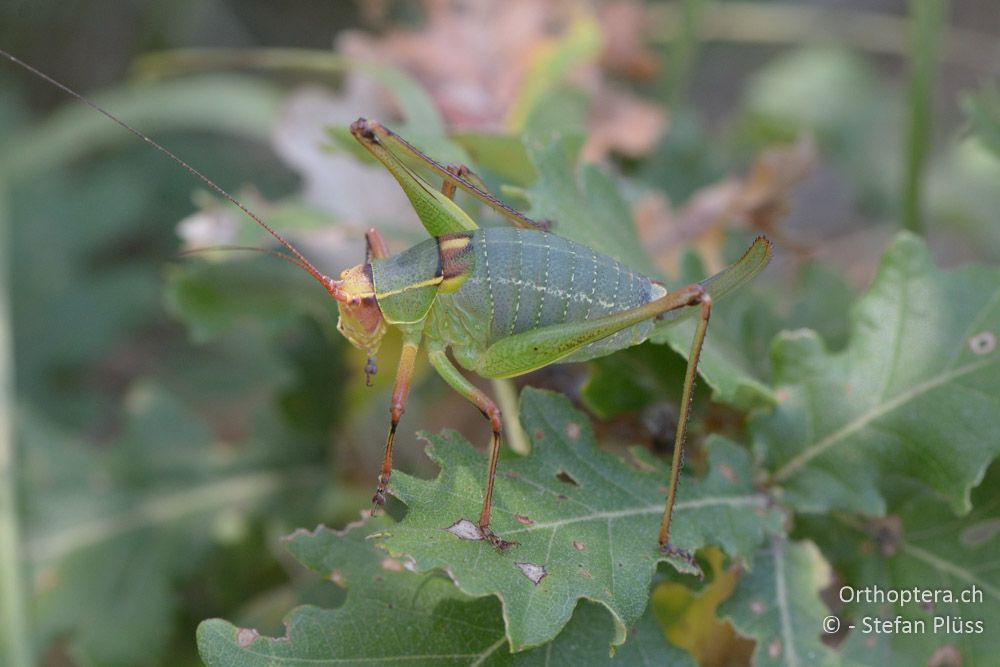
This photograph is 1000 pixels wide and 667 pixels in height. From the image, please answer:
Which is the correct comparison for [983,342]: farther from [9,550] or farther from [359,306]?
[9,550]

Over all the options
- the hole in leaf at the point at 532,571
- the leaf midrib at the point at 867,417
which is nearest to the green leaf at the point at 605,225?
the leaf midrib at the point at 867,417

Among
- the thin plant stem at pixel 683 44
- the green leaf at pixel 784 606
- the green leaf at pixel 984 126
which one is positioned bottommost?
the green leaf at pixel 784 606

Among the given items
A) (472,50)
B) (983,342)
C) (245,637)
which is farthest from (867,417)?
(472,50)

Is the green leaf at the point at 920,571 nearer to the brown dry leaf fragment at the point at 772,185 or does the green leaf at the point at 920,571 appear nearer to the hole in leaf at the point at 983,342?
the hole in leaf at the point at 983,342

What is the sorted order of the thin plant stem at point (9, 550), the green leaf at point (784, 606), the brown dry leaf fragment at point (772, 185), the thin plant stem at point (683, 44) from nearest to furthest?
the green leaf at point (784, 606) < the thin plant stem at point (9, 550) < the brown dry leaf fragment at point (772, 185) < the thin plant stem at point (683, 44)

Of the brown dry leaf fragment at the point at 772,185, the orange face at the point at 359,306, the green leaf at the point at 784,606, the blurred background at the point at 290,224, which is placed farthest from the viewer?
the brown dry leaf fragment at the point at 772,185

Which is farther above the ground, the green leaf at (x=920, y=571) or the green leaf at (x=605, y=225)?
the green leaf at (x=605, y=225)

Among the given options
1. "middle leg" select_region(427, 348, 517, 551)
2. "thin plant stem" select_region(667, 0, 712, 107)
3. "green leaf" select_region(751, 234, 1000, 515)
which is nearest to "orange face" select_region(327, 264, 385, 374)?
"middle leg" select_region(427, 348, 517, 551)

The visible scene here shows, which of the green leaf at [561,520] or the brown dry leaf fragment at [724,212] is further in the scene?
the brown dry leaf fragment at [724,212]
